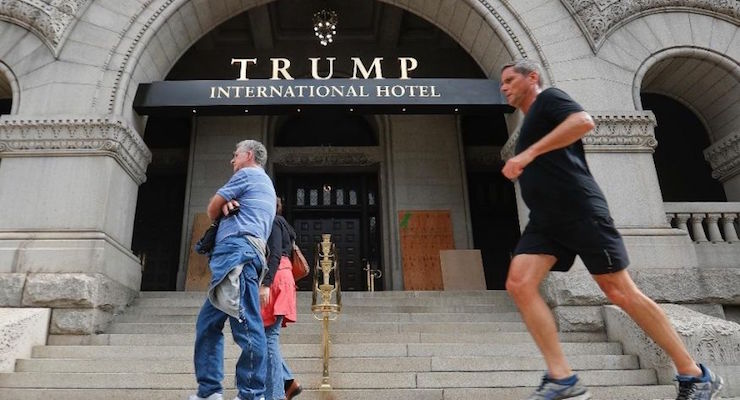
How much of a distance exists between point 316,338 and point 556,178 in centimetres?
461

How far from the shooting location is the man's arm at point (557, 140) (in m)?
2.73

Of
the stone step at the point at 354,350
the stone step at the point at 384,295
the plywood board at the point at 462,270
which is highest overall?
the plywood board at the point at 462,270

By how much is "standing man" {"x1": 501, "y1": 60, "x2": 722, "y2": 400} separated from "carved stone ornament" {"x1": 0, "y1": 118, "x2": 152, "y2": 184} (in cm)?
698

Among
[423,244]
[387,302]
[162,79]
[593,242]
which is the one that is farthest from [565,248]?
[423,244]

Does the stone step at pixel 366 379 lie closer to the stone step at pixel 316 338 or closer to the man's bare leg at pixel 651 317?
the stone step at pixel 316 338

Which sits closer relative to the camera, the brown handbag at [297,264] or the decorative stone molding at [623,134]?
the brown handbag at [297,264]

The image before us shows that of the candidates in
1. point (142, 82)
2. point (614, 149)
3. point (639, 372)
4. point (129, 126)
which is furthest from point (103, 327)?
point (614, 149)

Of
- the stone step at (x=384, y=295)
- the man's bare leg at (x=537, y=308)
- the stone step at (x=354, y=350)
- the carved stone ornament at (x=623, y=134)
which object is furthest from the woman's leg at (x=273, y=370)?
the carved stone ornament at (x=623, y=134)

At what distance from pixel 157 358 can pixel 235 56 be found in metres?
10.3

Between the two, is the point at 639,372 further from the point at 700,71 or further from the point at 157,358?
the point at 700,71

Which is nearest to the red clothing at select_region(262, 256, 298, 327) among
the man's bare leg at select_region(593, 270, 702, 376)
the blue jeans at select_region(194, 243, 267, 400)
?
the blue jeans at select_region(194, 243, 267, 400)

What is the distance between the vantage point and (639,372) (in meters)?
5.41

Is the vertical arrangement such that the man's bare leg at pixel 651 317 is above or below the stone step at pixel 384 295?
below

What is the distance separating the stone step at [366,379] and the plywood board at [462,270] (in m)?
6.02
